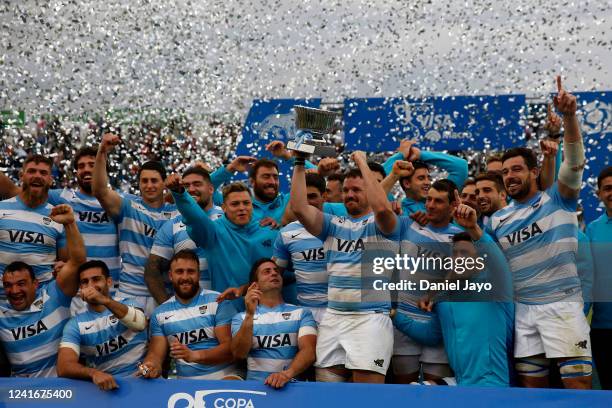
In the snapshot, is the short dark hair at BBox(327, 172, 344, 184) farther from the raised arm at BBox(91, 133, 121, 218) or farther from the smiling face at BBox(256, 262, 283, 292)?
the raised arm at BBox(91, 133, 121, 218)

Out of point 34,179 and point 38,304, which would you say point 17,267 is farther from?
point 34,179

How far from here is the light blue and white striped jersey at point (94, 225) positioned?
5.20 meters

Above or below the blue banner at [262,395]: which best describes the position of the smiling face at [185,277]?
above

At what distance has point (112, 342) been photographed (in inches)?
176

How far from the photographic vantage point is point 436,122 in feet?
28.9

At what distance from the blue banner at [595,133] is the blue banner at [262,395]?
191 inches

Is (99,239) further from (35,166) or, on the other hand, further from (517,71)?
(517,71)

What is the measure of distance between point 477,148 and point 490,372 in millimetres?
5041

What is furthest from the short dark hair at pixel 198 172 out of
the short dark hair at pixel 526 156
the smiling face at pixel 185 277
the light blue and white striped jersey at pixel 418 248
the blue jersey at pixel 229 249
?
the short dark hair at pixel 526 156

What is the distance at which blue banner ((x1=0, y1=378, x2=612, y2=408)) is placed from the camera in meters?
3.78

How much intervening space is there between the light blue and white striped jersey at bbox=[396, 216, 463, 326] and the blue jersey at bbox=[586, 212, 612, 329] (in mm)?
749

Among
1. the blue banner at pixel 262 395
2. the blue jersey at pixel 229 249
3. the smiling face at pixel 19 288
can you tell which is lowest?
the blue banner at pixel 262 395

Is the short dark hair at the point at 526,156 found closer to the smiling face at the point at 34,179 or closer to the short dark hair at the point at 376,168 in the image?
the short dark hair at the point at 376,168

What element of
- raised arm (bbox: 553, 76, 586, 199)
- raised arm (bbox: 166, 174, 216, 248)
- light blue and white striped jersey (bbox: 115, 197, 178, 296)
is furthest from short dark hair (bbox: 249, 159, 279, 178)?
raised arm (bbox: 553, 76, 586, 199)
